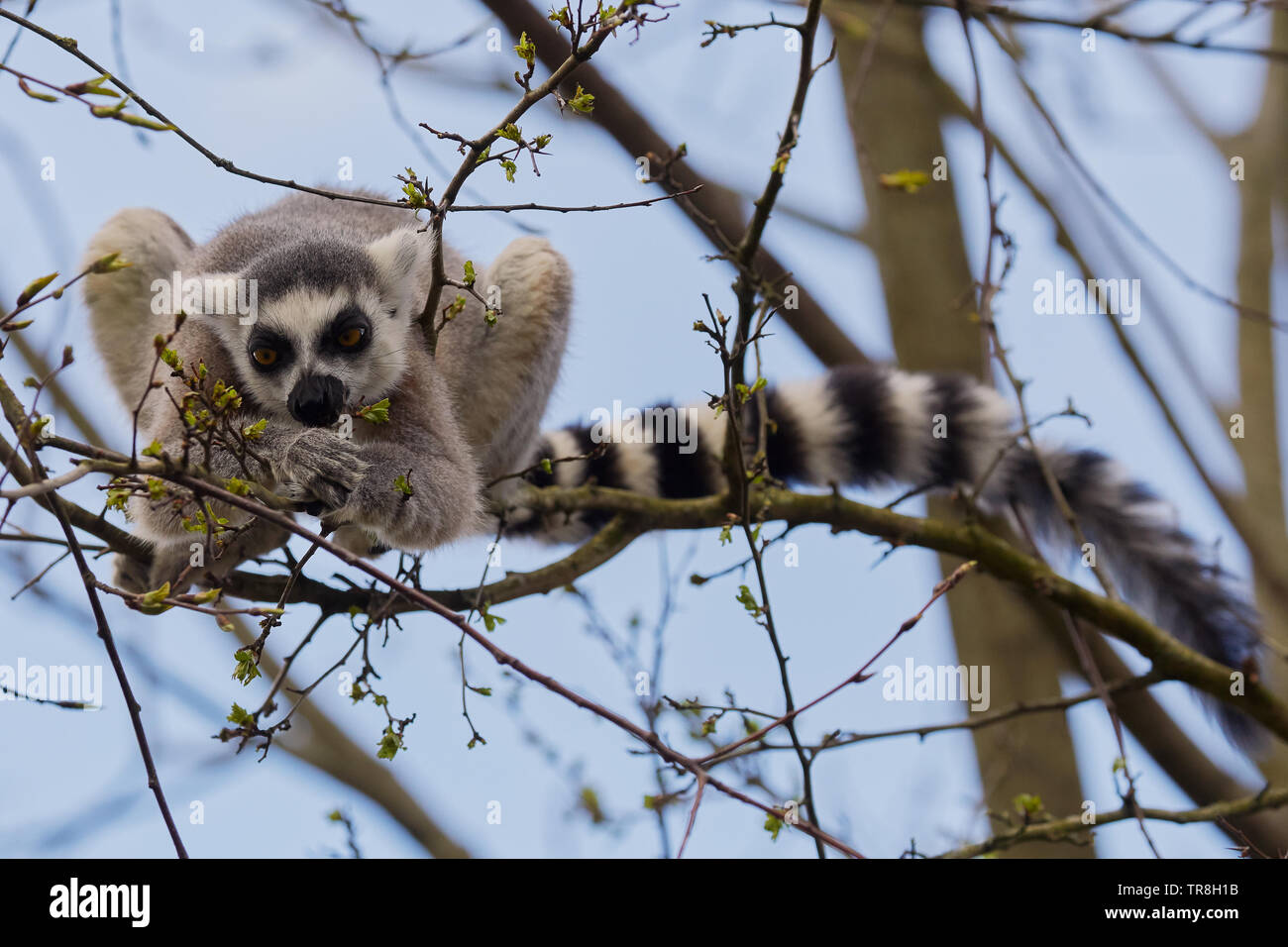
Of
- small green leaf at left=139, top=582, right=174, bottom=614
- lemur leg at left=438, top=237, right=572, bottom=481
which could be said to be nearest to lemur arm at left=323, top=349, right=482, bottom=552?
lemur leg at left=438, top=237, right=572, bottom=481

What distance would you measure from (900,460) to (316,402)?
307 cm

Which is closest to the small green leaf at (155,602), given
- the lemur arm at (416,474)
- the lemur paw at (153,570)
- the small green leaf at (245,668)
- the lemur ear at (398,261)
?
the small green leaf at (245,668)

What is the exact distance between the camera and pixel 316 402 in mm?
3994

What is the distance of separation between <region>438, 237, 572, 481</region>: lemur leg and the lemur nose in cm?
113

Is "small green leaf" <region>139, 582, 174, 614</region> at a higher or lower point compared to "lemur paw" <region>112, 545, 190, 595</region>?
lower

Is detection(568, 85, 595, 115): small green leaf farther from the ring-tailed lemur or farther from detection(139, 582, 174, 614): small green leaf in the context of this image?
detection(139, 582, 174, 614): small green leaf

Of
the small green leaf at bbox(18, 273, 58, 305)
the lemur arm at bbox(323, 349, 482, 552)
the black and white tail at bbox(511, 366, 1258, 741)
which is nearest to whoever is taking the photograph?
the small green leaf at bbox(18, 273, 58, 305)

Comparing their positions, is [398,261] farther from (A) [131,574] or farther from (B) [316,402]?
(A) [131,574]

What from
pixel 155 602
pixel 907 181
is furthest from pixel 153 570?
pixel 907 181

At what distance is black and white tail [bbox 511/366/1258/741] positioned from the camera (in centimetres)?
554

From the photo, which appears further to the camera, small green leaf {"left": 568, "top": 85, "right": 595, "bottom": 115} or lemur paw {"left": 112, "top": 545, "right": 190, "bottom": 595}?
lemur paw {"left": 112, "top": 545, "right": 190, "bottom": 595}

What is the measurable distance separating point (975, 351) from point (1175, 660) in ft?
10.2
